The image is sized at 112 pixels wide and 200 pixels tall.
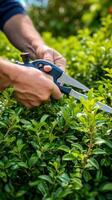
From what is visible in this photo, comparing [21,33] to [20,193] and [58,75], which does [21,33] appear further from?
[20,193]

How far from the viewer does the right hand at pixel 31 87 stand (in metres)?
2.51

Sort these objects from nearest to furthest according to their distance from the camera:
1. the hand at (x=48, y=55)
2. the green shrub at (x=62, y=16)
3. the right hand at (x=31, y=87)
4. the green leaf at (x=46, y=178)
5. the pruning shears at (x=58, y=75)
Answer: the green leaf at (x=46, y=178), the right hand at (x=31, y=87), the pruning shears at (x=58, y=75), the hand at (x=48, y=55), the green shrub at (x=62, y=16)

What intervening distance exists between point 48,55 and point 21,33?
2.16 ft

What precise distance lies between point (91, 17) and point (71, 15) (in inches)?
39.7

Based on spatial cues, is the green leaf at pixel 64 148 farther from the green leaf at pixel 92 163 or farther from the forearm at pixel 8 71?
the forearm at pixel 8 71

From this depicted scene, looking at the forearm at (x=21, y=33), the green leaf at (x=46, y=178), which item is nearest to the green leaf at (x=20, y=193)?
the green leaf at (x=46, y=178)

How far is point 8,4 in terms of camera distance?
4.08 m

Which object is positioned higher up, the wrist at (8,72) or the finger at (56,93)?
the wrist at (8,72)

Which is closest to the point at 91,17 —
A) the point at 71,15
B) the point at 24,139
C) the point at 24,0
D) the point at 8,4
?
the point at 71,15

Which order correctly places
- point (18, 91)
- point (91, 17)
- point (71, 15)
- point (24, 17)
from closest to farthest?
point (18, 91) < point (24, 17) < point (91, 17) < point (71, 15)

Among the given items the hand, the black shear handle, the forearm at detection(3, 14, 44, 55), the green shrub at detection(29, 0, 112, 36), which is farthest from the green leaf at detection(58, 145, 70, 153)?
the green shrub at detection(29, 0, 112, 36)

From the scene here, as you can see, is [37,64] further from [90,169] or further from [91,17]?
[91,17]

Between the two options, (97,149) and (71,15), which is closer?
(97,149)

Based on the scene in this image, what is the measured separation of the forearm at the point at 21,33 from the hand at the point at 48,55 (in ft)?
0.21
